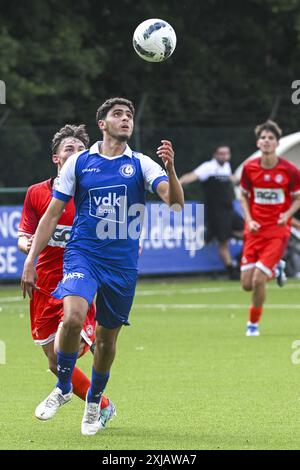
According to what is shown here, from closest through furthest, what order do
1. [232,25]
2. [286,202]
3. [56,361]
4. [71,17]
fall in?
1. [56,361]
2. [286,202]
3. [71,17]
4. [232,25]

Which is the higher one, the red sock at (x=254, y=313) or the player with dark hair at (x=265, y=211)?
the player with dark hair at (x=265, y=211)

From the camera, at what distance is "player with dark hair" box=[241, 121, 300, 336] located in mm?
16344

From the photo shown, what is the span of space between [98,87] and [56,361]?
19957mm

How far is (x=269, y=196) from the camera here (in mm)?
16719

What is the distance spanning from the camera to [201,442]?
8.91m

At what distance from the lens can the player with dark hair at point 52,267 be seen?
393 inches

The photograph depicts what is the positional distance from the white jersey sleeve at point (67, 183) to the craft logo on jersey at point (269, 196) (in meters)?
7.57

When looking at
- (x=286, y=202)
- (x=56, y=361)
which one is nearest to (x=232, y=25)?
(x=286, y=202)

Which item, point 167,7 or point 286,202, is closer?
point 286,202

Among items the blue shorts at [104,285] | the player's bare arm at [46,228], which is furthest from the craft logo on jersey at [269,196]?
the player's bare arm at [46,228]

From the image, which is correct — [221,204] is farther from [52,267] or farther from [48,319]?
[48,319]

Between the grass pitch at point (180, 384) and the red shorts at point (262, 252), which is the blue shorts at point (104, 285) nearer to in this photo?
the grass pitch at point (180, 384)
